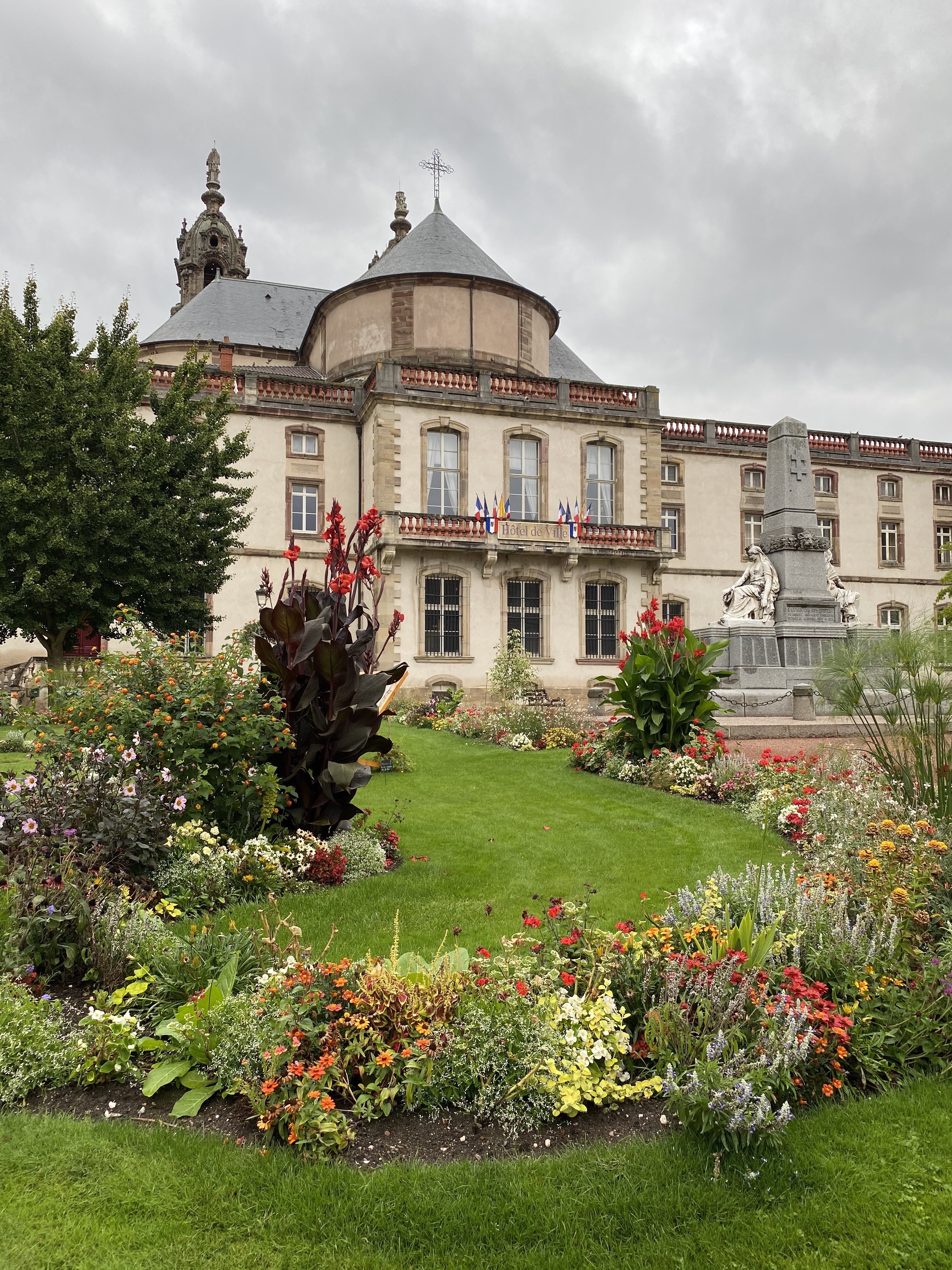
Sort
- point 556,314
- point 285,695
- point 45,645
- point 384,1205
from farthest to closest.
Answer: point 556,314 → point 45,645 → point 285,695 → point 384,1205

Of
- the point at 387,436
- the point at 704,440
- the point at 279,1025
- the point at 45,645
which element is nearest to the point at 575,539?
the point at 387,436

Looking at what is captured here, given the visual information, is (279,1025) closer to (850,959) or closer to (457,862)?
(850,959)

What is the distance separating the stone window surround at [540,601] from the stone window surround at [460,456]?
231 cm

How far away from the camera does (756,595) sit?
1589 centimetres

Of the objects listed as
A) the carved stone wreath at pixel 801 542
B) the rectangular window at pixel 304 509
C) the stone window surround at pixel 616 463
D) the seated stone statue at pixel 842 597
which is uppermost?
the stone window surround at pixel 616 463

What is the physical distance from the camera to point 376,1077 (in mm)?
3408

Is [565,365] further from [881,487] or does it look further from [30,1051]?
[30,1051]

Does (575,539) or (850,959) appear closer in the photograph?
(850,959)

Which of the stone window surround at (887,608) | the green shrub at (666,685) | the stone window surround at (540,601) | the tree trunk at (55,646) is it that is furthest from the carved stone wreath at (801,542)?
the stone window surround at (887,608)

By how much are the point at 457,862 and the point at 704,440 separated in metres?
28.9

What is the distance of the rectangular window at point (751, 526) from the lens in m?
32.9

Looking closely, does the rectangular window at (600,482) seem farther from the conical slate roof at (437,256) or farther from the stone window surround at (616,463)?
the conical slate roof at (437,256)

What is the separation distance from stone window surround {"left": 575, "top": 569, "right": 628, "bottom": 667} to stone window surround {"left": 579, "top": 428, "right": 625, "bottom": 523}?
1921 mm

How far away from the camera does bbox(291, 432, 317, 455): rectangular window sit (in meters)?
27.2
